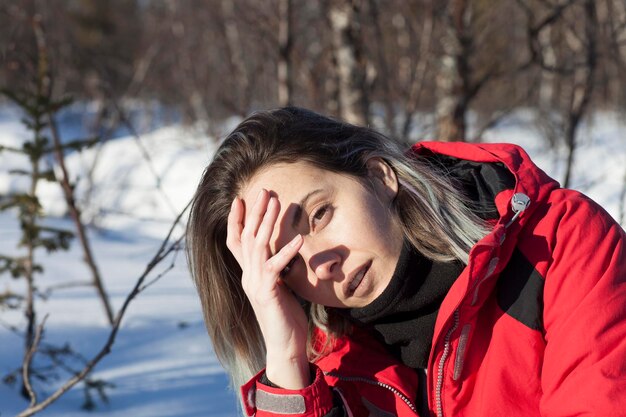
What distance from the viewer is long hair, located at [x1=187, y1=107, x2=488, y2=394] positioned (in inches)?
66.5

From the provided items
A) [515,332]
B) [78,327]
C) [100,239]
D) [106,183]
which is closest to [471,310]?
[515,332]

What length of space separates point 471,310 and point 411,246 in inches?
7.5

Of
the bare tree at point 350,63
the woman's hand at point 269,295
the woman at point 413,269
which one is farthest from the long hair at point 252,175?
the bare tree at point 350,63

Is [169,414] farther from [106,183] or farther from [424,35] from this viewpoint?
[106,183]

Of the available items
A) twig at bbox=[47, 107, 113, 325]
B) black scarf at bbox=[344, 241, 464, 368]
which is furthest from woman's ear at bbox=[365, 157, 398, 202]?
twig at bbox=[47, 107, 113, 325]

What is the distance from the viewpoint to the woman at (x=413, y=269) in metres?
1.48

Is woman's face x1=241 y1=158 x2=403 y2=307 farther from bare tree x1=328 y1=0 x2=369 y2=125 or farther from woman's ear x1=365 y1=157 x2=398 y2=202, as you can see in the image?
bare tree x1=328 y1=0 x2=369 y2=125

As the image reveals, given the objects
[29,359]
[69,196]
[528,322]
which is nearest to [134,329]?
[69,196]

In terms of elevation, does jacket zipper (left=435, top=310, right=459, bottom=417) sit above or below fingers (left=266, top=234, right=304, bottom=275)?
below

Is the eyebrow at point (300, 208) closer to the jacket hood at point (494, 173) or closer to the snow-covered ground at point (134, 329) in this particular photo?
the jacket hood at point (494, 173)

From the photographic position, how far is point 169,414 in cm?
261

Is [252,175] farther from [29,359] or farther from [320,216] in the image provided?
[29,359]

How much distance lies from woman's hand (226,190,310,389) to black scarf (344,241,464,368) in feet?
0.49

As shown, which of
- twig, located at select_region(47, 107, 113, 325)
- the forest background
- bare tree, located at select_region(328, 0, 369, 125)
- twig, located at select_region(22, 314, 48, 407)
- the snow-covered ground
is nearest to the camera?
twig, located at select_region(22, 314, 48, 407)
